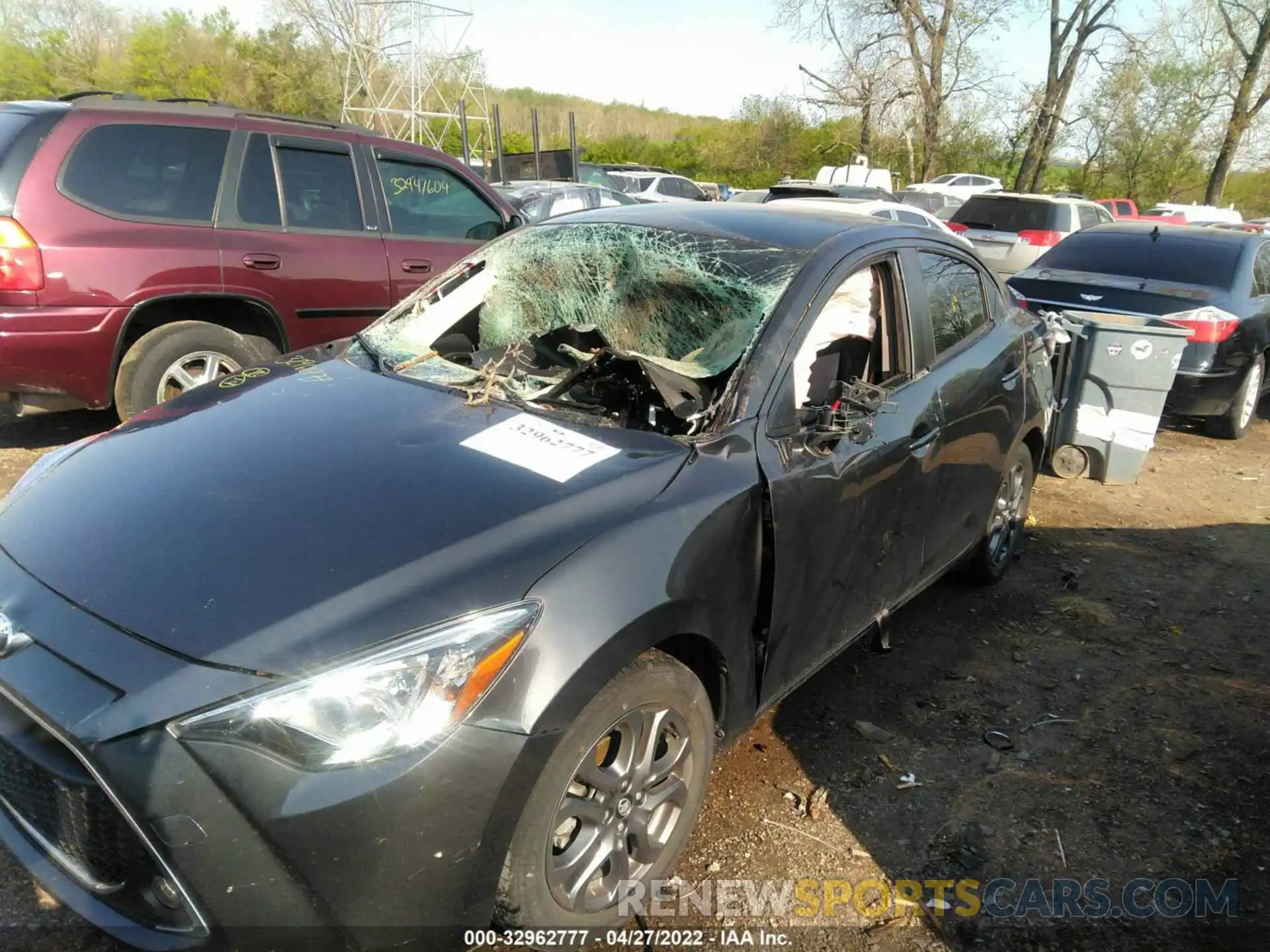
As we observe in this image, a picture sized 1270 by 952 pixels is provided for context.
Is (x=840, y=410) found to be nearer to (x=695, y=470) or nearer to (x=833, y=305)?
(x=833, y=305)

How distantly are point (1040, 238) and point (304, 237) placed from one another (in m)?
11.9

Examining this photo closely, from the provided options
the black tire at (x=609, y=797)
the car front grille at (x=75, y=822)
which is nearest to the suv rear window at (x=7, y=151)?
the car front grille at (x=75, y=822)

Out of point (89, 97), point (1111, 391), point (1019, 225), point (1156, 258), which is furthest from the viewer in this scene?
point (1019, 225)

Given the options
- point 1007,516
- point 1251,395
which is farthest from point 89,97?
point 1251,395

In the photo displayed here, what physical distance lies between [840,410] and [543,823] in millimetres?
1477

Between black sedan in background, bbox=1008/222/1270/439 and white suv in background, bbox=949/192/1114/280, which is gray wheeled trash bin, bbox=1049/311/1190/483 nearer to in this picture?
black sedan in background, bbox=1008/222/1270/439

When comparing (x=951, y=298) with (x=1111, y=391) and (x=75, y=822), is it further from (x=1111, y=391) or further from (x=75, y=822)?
(x=75, y=822)

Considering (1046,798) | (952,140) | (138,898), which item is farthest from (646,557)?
(952,140)

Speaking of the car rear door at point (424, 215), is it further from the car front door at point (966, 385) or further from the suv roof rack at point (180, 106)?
the car front door at point (966, 385)

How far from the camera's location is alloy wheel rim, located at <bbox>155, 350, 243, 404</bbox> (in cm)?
484

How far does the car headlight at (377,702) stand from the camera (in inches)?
63.4

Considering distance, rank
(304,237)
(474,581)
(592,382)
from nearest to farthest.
A: 1. (474,581)
2. (592,382)
3. (304,237)

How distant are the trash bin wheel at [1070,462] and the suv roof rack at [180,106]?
5222 mm

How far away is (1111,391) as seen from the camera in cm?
580
